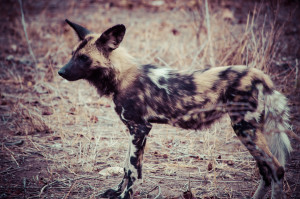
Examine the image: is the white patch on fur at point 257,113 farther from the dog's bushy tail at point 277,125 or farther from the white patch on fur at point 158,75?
the white patch on fur at point 158,75

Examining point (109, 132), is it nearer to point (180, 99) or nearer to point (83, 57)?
point (83, 57)

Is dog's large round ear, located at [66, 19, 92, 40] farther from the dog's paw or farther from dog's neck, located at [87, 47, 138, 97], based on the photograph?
the dog's paw

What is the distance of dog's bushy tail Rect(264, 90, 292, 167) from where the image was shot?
2.44 m

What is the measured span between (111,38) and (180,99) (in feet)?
2.64

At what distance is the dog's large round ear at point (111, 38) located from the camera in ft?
8.45

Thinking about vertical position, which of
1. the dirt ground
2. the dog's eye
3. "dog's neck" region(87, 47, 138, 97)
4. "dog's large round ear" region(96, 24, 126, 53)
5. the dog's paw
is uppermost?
Result: "dog's large round ear" region(96, 24, 126, 53)

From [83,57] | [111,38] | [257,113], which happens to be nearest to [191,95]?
[257,113]

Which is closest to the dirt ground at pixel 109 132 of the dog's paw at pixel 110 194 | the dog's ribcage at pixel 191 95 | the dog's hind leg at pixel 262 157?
Result: the dog's paw at pixel 110 194

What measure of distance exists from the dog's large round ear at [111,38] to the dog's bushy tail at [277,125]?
1322 mm

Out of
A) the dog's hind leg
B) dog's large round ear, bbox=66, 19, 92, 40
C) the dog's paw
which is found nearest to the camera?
the dog's hind leg

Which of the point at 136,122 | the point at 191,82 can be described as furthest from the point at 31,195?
the point at 191,82

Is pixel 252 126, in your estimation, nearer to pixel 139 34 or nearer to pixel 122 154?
pixel 122 154

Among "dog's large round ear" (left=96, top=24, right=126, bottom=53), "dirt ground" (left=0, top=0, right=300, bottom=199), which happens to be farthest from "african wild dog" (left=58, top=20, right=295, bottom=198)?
"dirt ground" (left=0, top=0, right=300, bottom=199)

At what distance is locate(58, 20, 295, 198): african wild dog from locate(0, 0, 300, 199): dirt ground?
240 mm
